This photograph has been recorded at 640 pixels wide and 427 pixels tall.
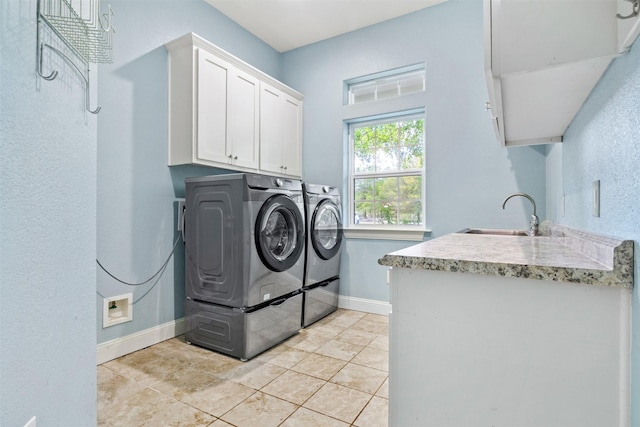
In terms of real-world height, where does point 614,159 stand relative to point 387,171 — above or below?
below

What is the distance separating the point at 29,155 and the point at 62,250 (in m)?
0.33

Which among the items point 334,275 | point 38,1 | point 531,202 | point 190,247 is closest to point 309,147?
point 334,275

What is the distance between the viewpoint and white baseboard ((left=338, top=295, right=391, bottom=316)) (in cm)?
320

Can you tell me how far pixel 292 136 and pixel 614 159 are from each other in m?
2.97

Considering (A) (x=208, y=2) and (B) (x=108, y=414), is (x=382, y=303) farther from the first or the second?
(A) (x=208, y=2)

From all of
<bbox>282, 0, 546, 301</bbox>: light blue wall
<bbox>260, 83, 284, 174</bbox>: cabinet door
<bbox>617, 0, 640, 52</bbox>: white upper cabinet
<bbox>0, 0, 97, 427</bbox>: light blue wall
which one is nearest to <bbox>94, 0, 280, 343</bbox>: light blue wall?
<bbox>260, 83, 284, 174</bbox>: cabinet door

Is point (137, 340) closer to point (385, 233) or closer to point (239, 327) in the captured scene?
point (239, 327)

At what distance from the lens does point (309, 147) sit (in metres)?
3.69

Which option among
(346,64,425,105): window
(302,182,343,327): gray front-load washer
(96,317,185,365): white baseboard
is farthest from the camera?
(346,64,425,105): window

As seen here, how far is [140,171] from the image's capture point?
2.42 meters

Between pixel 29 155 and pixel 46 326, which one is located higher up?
pixel 29 155

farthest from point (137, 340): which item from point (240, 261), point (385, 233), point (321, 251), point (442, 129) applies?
point (442, 129)

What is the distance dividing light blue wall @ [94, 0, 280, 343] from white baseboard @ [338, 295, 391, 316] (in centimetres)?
160

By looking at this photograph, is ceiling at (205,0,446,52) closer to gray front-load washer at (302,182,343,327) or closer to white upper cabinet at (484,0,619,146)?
gray front-load washer at (302,182,343,327)
